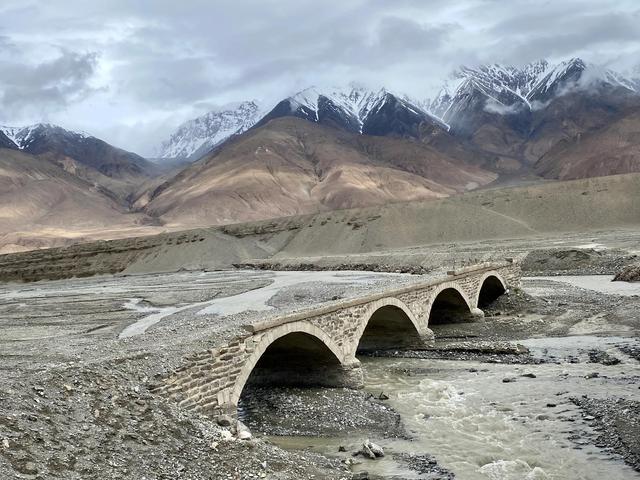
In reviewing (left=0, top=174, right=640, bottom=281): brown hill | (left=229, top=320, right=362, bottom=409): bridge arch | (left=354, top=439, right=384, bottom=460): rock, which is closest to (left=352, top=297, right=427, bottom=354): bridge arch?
(left=229, top=320, right=362, bottom=409): bridge arch

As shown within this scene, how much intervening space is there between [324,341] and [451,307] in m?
15.5

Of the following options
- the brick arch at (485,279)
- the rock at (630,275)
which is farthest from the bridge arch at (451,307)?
the rock at (630,275)

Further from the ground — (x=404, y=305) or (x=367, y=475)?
(x=404, y=305)

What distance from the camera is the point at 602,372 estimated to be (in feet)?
64.3

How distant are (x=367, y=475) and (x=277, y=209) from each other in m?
154

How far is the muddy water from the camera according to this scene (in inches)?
494

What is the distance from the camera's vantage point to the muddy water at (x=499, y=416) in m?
12.6

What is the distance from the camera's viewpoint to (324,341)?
17.8 m

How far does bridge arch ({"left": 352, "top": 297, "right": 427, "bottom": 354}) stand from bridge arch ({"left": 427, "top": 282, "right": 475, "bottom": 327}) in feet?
15.4

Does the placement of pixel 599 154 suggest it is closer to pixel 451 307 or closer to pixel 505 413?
pixel 451 307

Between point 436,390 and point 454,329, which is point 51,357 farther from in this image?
point 454,329

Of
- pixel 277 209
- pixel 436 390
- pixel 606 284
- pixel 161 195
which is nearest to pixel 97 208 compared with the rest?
pixel 161 195

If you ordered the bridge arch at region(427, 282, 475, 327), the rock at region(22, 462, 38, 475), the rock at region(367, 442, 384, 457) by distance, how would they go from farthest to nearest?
the bridge arch at region(427, 282, 475, 327) → the rock at region(367, 442, 384, 457) → the rock at region(22, 462, 38, 475)

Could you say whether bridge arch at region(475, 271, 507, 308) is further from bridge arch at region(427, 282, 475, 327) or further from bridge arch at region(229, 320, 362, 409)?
bridge arch at region(229, 320, 362, 409)
